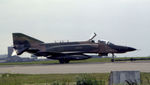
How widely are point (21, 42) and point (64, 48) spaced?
5838 millimetres

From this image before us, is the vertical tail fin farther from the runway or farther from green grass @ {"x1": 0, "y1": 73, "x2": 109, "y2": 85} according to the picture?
green grass @ {"x1": 0, "y1": 73, "x2": 109, "y2": 85}

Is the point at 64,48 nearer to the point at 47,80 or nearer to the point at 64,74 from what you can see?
the point at 64,74

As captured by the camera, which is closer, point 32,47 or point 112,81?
point 112,81

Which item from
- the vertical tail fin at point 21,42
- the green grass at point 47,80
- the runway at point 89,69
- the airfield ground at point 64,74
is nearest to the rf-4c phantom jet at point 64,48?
the vertical tail fin at point 21,42

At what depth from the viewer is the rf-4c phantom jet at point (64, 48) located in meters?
40.8

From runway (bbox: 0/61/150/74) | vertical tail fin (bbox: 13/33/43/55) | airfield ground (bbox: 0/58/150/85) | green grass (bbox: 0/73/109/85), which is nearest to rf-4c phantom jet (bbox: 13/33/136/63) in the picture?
vertical tail fin (bbox: 13/33/43/55)

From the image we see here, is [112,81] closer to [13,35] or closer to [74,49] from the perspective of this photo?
[74,49]

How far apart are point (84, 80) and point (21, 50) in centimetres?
3337

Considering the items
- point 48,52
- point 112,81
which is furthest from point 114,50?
point 112,81

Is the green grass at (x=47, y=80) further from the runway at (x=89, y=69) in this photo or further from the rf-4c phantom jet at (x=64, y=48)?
the rf-4c phantom jet at (x=64, y=48)

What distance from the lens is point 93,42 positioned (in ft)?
137

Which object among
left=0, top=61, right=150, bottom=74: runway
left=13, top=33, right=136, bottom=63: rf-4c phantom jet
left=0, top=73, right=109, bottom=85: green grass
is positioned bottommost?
left=0, top=61, right=150, bottom=74: runway

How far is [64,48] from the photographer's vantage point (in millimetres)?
42312

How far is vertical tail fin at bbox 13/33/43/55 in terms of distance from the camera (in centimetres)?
4366
